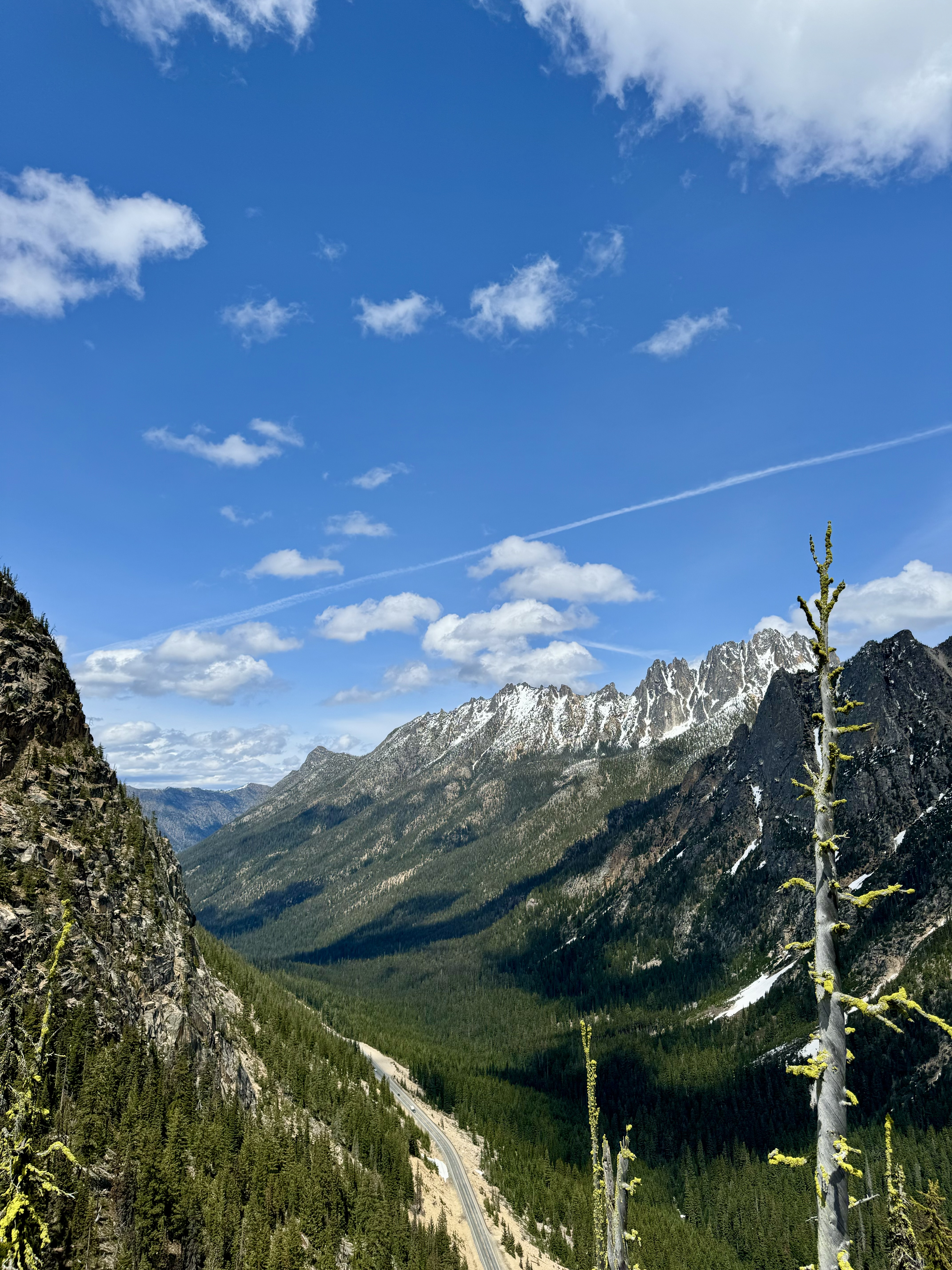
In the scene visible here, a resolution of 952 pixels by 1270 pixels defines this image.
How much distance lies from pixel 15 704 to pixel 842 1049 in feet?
308

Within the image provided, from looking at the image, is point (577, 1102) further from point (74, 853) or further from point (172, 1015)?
point (74, 853)

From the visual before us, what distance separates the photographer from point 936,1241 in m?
51.2

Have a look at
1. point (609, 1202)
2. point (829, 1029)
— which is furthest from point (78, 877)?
point (829, 1029)

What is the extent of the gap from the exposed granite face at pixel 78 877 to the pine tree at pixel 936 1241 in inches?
3095

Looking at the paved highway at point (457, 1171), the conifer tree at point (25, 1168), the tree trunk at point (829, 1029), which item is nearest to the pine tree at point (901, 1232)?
the tree trunk at point (829, 1029)

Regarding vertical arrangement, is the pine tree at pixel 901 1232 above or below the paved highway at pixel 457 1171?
above

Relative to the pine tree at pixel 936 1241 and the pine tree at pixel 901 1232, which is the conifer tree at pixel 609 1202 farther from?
the pine tree at pixel 936 1241

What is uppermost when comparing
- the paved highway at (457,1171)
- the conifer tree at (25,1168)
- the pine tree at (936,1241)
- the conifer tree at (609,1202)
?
the conifer tree at (25,1168)

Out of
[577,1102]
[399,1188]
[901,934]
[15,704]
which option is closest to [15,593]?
[15,704]

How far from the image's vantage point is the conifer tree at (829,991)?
1097 cm

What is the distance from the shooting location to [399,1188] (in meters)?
94.5

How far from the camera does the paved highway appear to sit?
93562 millimetres

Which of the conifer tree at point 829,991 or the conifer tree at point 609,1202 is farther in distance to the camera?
the conifer tree at point 609,1202

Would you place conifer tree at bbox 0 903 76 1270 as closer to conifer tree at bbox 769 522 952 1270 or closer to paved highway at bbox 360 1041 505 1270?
conifer tree at bbox 769 522 952 1270
